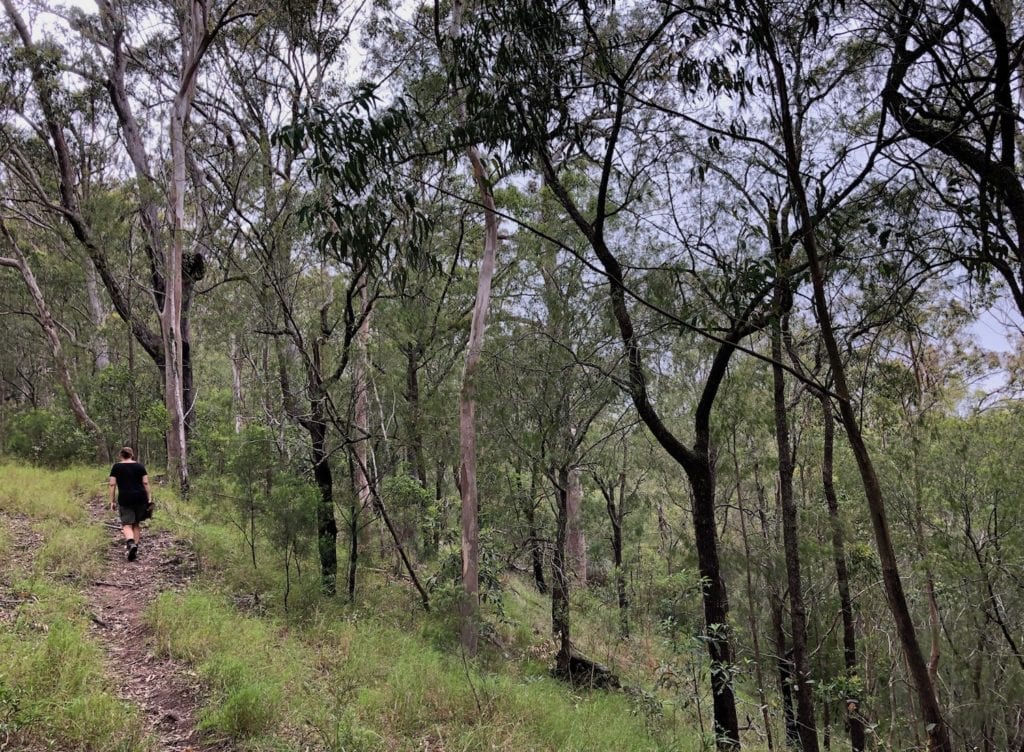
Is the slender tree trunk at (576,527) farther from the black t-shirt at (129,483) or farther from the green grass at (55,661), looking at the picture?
the green grass at (55,661)

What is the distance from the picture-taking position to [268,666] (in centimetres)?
518

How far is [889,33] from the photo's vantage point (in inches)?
165

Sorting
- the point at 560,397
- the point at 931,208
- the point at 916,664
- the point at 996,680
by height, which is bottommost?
the point at 996,680

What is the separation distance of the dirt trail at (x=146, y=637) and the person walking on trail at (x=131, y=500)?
305 millimetres

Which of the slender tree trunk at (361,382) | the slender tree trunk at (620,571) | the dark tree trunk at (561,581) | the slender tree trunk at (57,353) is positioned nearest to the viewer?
the slender tree trunk at (361,382)

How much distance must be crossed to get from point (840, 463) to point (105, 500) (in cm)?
1494

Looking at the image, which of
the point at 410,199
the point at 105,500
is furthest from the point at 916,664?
the point at 105,500

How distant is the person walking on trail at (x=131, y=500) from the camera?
7985 mm

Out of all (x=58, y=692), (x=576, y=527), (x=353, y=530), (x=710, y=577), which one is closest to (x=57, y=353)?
(x=353, y=530)

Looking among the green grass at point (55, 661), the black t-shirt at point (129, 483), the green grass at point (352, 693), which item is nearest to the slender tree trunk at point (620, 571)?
the green grass at point (352, 693)

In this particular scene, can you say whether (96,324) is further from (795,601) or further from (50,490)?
(795,601)

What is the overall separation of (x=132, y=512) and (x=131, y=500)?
0.54ft

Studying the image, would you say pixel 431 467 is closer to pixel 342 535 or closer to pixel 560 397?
pixel 342 535

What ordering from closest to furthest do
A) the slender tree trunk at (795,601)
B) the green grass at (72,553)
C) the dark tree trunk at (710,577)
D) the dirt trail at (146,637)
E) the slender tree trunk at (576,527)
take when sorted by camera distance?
the dirt trail at (146,637)
the dark tree trunk at (710,577)
the green grass at (72,553)
the slender tree trunk at (795,601)
the slender tree trunk at (576,527)
